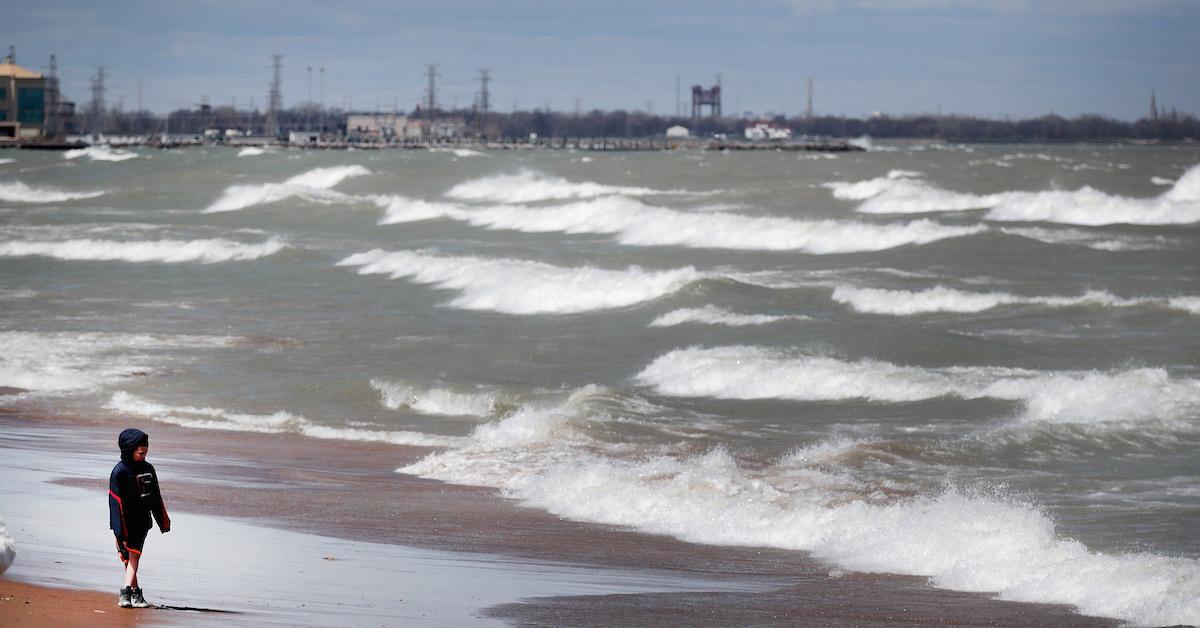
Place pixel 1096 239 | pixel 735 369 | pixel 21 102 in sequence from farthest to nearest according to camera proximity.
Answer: pixel 21 102 → pixel 1096 239 → pixel 735 369

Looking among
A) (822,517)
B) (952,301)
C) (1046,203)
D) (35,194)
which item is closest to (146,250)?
(952,301)

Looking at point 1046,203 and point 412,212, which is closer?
point 1046,203

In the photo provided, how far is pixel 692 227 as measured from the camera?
5388 cm

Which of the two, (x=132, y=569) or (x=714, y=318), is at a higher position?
(x=132, y=569)

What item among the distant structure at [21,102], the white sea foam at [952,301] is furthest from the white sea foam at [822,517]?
the distant structure at [21,102]

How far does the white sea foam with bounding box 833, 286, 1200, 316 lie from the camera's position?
94.7ft

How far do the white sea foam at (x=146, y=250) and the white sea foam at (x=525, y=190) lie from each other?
35.6m

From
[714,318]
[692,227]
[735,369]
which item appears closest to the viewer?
[735,369]

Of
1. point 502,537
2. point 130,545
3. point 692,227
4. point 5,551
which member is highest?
point 692,227

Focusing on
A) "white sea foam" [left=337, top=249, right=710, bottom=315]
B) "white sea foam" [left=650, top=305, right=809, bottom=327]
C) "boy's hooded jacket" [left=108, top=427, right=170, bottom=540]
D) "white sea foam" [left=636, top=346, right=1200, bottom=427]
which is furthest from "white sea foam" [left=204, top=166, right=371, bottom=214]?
"boy's hooded jacket" [left=108, top=427, right=170, bottom=540]

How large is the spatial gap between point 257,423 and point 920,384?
871 centimetres

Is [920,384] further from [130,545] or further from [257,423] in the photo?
[130,545]

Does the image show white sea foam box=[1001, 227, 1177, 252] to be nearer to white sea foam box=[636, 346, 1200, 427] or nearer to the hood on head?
white sea foam box=[636, 346, 1200, 427]

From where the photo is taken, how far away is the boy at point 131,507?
8.48 meters
